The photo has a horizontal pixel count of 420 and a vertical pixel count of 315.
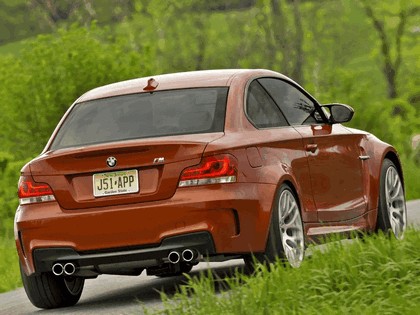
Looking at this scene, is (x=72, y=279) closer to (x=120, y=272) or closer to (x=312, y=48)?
(x=120, y=272)

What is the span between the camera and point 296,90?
34.8ft

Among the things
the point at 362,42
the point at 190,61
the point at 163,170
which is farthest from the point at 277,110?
the point at 362,42

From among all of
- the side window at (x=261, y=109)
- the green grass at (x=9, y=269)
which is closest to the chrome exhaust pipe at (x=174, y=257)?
the side window at (x=261, y=109)

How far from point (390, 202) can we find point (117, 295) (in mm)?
2538

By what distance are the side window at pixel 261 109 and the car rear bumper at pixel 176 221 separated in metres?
0.74

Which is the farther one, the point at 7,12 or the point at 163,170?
the point at 7,12

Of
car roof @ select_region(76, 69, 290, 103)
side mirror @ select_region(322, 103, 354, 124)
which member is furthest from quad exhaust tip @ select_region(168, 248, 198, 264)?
side mirror @ select_region(322, 103, 354, 124)

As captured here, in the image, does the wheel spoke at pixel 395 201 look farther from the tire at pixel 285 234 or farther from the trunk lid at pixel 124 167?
the trunk lid at pixel 124 167

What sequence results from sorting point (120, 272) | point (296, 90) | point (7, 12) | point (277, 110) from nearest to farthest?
point (120, 272) → point (277, 110) → point (296, 90) → point (7, 12)

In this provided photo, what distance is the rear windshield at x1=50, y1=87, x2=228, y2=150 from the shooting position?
29.9ft

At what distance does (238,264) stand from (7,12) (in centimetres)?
14306

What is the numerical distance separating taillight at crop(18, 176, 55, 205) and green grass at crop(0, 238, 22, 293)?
3.26 metres

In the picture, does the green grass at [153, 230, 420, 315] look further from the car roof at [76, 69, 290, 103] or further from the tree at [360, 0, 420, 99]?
the tree at [360, 0, 420, 99]

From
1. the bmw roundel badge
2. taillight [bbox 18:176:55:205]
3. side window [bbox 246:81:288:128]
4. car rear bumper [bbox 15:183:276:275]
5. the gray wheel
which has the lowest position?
the gray wheel
